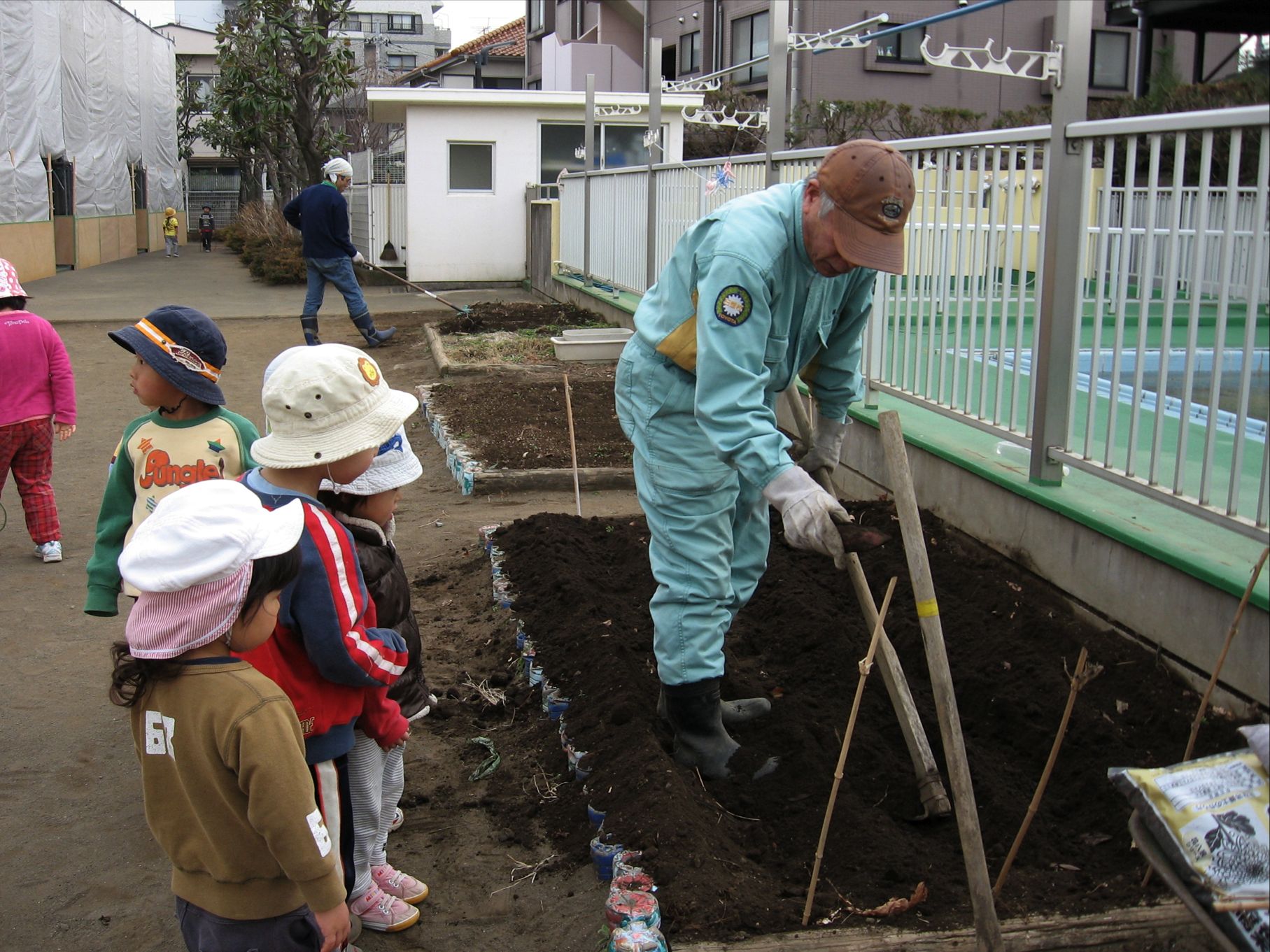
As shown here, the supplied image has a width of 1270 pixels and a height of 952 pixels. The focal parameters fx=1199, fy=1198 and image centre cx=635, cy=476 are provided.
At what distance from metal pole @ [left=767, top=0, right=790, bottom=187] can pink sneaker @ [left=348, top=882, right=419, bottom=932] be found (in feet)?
18.1

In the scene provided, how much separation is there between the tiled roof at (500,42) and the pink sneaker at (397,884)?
44828mm

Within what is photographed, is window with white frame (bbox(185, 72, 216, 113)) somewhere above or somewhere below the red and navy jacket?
above

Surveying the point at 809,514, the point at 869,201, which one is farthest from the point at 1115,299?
the point at 809,514

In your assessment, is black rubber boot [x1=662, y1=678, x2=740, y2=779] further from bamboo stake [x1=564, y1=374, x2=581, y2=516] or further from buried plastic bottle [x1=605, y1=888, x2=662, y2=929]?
bamboo stake [x1=564, y1=374, x2=581, y2=516]

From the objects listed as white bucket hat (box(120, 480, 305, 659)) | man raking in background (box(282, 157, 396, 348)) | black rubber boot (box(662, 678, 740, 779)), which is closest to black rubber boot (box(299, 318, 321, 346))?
man raking in background (box(282, 157, 396, 348))

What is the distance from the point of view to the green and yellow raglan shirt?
3477mm

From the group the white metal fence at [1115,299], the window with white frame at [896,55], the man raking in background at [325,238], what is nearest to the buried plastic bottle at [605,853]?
the white metal fence at [1115,299]

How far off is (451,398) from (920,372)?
480cm

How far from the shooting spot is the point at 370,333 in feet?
43.9

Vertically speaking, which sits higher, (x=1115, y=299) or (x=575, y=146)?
(x=575, y=146)

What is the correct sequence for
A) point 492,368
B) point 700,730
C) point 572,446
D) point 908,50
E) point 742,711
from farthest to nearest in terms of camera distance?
point 908,50
point 492,368
point 572,446
point 742,711
point 700,730

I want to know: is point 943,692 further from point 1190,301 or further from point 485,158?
point 485,158

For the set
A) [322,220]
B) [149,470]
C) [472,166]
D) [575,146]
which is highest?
[575,146]

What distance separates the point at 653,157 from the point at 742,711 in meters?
9.43
